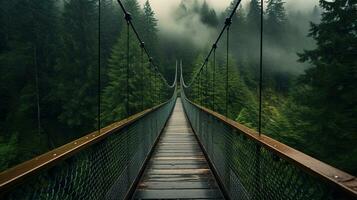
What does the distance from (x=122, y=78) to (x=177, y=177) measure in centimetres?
1781

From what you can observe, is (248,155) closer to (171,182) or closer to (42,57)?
(171,182)

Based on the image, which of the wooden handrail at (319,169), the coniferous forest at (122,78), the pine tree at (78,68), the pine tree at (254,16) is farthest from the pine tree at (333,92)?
the pine tree at (254,16)

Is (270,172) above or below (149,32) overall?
below

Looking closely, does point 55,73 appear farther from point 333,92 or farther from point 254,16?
point 254,16

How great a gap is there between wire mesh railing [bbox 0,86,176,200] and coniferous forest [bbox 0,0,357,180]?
38 cm

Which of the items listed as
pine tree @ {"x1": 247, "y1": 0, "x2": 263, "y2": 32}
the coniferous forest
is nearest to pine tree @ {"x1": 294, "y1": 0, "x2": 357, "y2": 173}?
the coniferous forest

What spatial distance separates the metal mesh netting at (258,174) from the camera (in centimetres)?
111

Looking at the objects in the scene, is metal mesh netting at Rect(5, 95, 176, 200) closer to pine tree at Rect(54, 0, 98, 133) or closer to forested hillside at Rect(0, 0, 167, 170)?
forested hillside at Rect(0, 0, 167, 170)

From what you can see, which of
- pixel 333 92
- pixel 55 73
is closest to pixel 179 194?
pixel 333 92

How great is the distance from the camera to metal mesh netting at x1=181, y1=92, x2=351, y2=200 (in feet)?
3.65

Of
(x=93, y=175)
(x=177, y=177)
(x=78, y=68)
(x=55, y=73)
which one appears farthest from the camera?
(x=55, y=73)

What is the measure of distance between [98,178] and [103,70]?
2534cm

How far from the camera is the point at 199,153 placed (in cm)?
457

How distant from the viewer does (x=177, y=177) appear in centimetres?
321
